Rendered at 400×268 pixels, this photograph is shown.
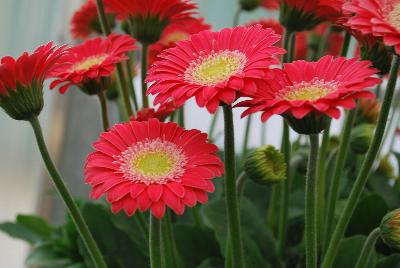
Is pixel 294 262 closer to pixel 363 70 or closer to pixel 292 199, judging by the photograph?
pixel 292 199

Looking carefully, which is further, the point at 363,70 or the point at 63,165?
the point at 63,165

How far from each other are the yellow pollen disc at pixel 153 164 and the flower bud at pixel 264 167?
7 centimetres

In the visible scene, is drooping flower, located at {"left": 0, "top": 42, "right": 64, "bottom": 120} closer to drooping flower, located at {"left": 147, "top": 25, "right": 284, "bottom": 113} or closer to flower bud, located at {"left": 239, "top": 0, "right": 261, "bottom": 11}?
drooping flower, located at {"left": 147, "top": 25, "right": 284, "bottom": 113}

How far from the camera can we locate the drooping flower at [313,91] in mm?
225

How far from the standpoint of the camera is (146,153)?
0.27 metres

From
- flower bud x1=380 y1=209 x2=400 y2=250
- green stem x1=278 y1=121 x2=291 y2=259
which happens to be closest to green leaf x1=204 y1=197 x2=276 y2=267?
green stem x1=278 y1=121 x2=291 y2=259

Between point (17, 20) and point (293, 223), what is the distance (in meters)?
0.74

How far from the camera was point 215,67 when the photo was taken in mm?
263

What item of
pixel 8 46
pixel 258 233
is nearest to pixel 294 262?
pixel 258 233

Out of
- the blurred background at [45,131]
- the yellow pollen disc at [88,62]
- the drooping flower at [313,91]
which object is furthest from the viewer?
the blurred background at [45,131]

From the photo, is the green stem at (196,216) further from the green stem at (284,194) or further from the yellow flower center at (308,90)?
the yellow flower center at (308,90)

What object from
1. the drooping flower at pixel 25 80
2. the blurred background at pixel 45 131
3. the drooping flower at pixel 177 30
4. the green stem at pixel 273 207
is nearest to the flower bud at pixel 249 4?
the drooping flower at pixel 177 30

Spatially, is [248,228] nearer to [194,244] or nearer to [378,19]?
[194,244]

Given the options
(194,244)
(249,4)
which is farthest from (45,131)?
(194,244)
